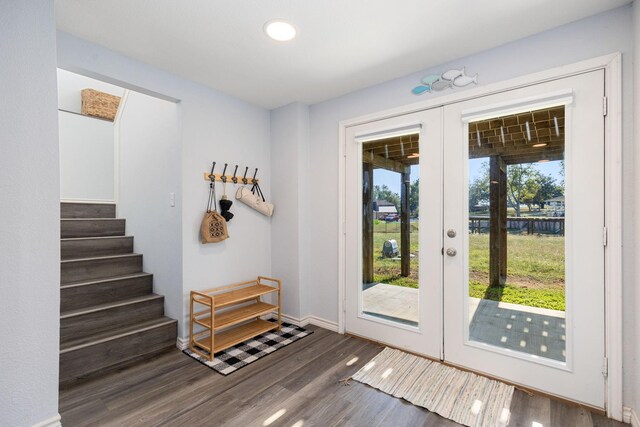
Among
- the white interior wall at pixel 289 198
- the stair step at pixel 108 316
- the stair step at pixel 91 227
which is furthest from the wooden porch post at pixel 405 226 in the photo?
the stair step at pixel 91 227

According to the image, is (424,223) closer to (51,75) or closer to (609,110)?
(609,110)

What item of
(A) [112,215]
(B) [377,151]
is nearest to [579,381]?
(B) [377,151]

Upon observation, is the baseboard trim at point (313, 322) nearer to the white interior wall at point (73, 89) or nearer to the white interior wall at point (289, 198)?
the white interior wall at point (289, 198)

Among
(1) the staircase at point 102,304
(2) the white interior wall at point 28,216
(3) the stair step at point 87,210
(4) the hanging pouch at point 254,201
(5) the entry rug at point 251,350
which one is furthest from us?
(3) the stair step at point 87,210

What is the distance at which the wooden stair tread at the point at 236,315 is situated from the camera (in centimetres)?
256

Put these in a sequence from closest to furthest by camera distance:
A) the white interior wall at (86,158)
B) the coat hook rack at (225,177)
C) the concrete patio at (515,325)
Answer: the concrete patio at (515,325) → the coat hook rack at (225,177) → the white interior wall at (86,158)

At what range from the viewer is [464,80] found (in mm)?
2264

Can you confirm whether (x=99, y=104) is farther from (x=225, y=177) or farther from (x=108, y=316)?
(x=108, y=316)

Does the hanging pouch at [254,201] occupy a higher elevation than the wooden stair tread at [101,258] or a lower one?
higher

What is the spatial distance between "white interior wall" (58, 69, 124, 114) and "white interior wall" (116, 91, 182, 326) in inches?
30.1

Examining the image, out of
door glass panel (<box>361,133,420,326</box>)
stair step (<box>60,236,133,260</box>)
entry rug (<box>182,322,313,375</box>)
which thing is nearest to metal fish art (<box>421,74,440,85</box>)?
door glass panel (<box>361,133,420,326</box>)

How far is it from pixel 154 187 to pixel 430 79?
9.06ft

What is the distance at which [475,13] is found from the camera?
1783 mm

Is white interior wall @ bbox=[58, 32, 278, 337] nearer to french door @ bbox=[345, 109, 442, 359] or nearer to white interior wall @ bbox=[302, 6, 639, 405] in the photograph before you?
white interior wall @ bbox=[302, 6, 639, 405]
